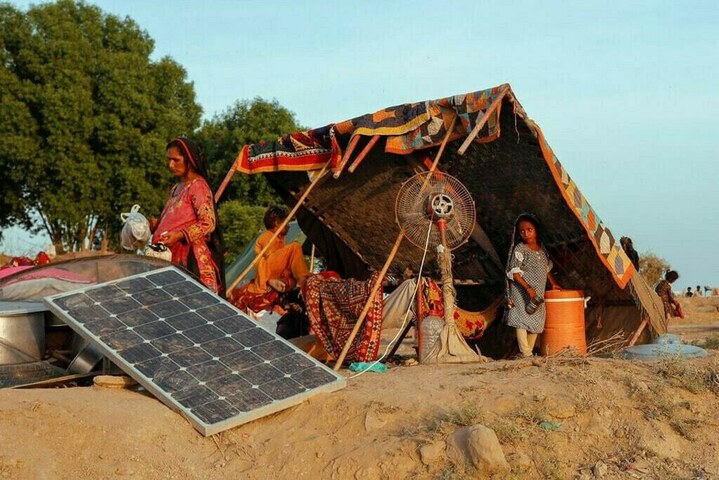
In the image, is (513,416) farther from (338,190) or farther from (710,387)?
(338,190)

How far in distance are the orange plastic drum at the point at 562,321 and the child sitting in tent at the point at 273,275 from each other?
204cm

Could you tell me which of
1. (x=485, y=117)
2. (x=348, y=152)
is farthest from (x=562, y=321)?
(x=348, y=152)

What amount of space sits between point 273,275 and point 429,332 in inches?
66.6

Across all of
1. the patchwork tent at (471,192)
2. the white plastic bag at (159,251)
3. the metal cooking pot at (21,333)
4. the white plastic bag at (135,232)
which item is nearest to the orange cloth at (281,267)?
the patchwork tent at (471,192)

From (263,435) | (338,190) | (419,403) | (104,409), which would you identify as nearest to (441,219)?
(338,190)

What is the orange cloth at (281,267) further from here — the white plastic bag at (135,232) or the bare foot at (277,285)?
the white plastic bag at (135,232)

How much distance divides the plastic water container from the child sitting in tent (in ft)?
4.01

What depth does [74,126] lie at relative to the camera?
23438mm

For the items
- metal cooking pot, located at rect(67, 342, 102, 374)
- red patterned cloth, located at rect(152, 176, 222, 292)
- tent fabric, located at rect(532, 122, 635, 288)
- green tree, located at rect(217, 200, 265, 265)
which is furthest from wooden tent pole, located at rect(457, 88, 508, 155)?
green tree, located at rect(217, 200, 265, 265)

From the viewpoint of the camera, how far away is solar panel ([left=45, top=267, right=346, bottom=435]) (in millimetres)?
6086

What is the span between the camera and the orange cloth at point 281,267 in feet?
29.4

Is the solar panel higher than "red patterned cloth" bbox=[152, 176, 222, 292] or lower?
lower

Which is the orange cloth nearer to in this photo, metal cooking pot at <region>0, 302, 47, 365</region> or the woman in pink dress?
the woman in pink dress

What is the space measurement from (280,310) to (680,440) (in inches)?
153
